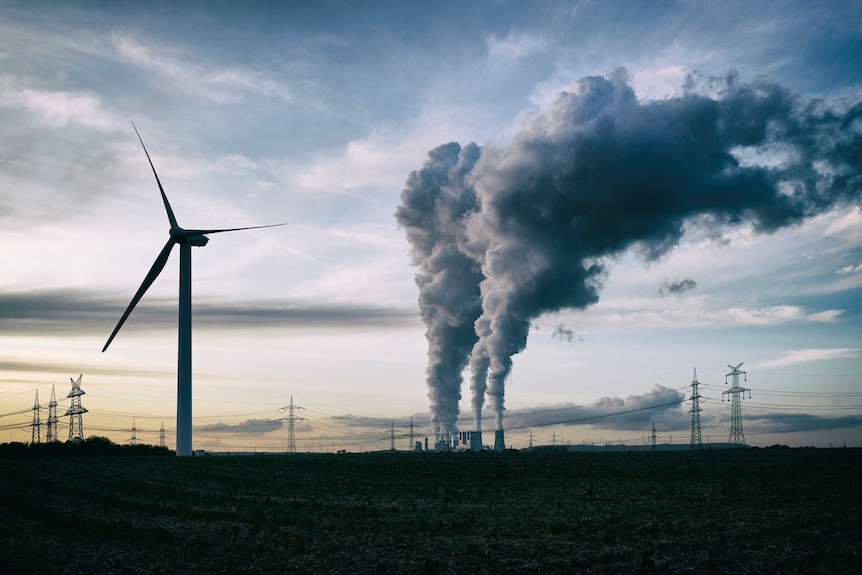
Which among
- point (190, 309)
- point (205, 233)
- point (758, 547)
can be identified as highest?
point (205, 233)

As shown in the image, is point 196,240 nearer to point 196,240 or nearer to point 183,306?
point 196,240

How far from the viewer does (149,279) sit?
5039 inches

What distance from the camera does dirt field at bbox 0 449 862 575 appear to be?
98.5ft

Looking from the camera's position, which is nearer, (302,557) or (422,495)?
(302,557)

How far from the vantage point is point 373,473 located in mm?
96062

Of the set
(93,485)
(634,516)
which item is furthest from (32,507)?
(634,516)

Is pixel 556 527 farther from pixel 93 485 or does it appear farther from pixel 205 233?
pixel 205 233

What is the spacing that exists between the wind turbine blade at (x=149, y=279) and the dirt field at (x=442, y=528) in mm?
62442

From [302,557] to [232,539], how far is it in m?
6.12

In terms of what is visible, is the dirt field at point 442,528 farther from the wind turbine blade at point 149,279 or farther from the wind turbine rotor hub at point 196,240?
the wind turbine rotor hub at point 196,240

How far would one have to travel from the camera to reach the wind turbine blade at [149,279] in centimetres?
12562

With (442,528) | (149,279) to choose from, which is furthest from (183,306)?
(442,528)

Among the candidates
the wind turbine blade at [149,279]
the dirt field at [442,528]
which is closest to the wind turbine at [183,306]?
the wind turbine blade at [149,279]

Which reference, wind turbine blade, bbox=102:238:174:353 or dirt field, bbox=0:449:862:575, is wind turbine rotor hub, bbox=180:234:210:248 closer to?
wind turbine blade, bbox=102:238:174:353
